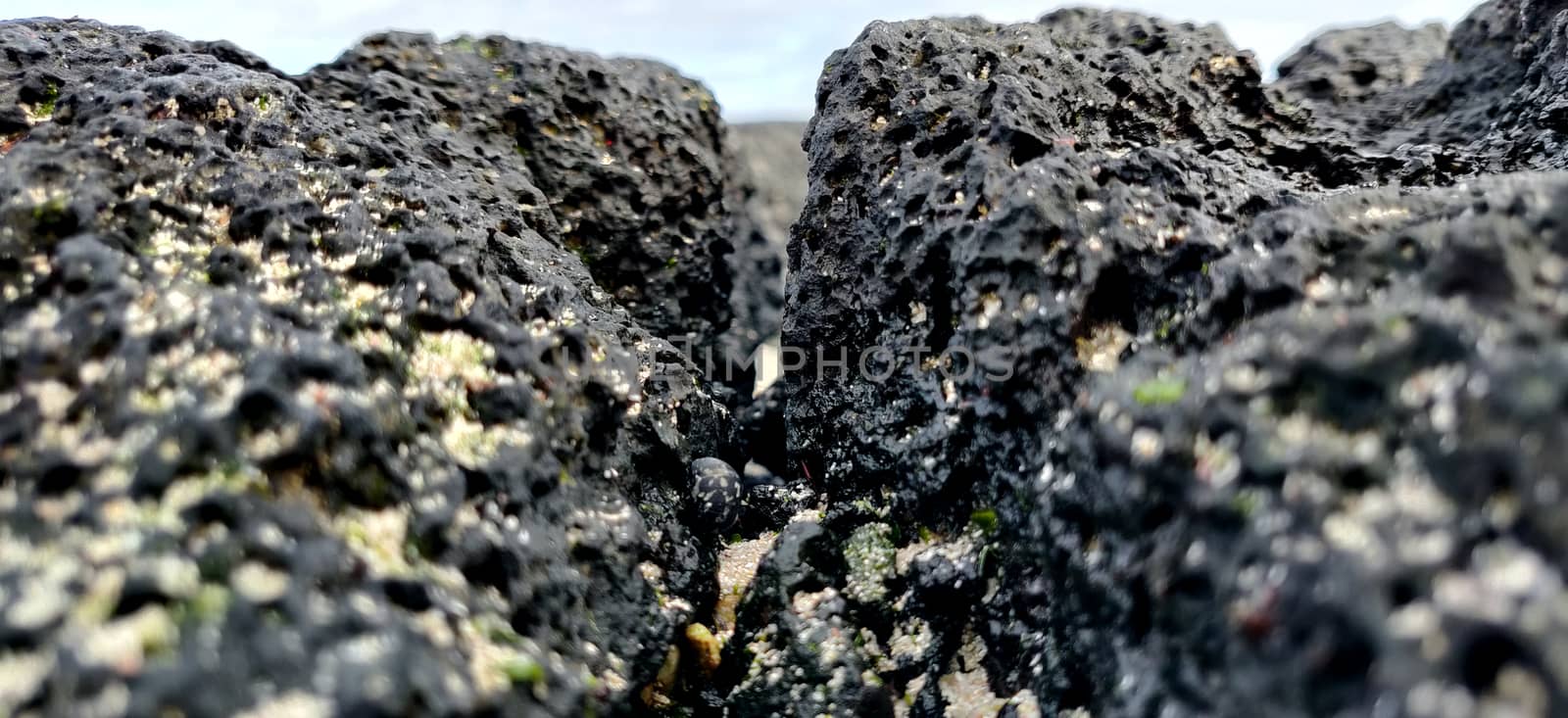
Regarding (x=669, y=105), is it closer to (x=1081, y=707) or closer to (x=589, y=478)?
(x=589, y=478)

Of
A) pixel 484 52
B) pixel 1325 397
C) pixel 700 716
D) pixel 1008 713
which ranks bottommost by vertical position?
pixel 700 716

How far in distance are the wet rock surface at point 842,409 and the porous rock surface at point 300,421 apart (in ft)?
0.06

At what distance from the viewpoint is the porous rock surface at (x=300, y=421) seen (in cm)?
263

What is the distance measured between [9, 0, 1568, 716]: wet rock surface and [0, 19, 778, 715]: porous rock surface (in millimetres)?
17

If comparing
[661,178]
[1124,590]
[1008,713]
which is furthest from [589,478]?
[661,178]

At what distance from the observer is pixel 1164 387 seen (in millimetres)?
3041

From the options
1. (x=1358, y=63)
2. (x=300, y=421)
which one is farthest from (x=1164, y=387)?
(x=1358, y=63)

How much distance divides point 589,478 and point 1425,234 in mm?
3586

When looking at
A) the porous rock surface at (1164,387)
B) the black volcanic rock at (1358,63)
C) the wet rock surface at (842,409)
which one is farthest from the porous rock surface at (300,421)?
the black volcanic rock at (1358,63)

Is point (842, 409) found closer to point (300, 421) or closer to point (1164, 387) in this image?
point (1164, 387)

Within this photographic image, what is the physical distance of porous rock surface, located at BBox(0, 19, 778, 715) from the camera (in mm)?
2627

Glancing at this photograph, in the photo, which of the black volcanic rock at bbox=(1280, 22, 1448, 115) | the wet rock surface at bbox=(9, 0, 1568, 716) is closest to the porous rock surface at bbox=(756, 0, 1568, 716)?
the wet rock surface at bbox=(9, 0, 1568, 716)

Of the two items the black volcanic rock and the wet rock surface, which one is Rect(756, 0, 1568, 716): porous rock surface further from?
the black volcanic rock

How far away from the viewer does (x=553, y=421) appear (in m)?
4.14
